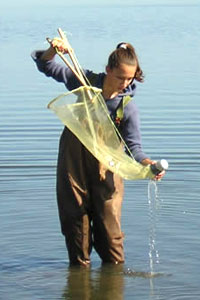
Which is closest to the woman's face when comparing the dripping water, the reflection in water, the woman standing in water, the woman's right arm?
the woman standing in water

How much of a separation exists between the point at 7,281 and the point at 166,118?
24.0ft

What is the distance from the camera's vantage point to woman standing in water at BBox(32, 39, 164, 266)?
7.14 m

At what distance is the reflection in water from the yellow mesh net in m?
0.97

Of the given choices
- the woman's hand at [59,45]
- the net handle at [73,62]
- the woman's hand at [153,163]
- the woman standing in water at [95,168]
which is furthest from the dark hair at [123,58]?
the woman's hand at [153,163]

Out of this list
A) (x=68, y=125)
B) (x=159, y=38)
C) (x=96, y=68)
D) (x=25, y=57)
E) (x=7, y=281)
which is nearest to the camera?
(x=68, y=125)

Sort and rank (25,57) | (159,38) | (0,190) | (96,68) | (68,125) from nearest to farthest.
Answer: (68,125), (0,190), (96,68), (25,57), (159,38)

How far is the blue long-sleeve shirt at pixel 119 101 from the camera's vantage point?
722 centimetres

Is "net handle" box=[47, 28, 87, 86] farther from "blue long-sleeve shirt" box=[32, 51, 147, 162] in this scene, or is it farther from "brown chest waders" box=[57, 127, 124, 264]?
"brown chest waders" box=[57, 127, 124, 264]

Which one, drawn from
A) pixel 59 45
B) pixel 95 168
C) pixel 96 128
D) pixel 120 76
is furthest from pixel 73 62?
pixel 95 168

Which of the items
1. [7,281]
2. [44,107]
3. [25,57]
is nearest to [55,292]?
[7,281]

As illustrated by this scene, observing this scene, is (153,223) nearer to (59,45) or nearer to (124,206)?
(124,206)

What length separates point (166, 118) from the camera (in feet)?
48.8

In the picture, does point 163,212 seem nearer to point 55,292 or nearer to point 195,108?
point 55,292

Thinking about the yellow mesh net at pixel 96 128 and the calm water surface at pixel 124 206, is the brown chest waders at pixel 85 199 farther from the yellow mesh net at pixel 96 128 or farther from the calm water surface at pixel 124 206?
the calm water surface at pixel 124 206
